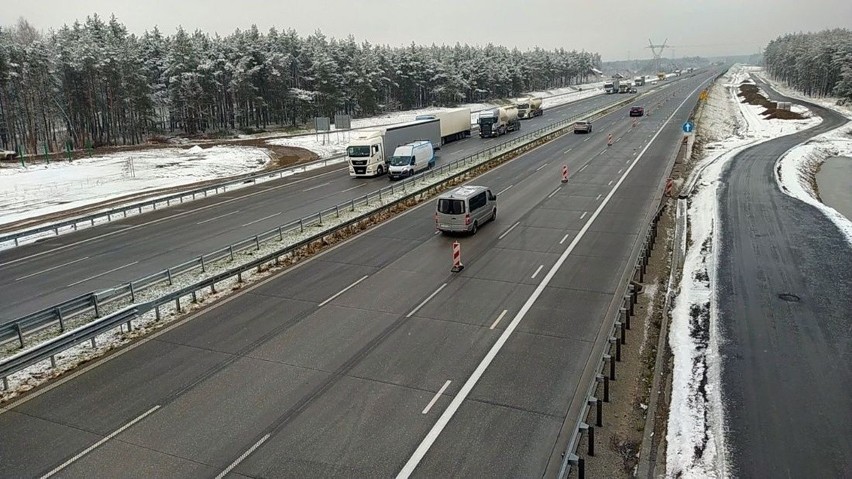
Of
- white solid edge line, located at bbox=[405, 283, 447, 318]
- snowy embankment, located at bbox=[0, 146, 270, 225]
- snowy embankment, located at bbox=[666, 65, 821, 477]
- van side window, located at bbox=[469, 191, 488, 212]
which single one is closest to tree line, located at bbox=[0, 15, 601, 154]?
snowy embankment, located at bbox=[0, 146, 270, 225]

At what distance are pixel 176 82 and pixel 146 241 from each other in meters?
62.6

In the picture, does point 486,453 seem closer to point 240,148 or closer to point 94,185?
point 94,185

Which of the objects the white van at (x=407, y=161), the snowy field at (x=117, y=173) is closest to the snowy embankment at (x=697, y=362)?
the white van at (x=407, y=161)

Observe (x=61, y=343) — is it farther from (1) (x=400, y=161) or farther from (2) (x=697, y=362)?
(1) (x=400, y=161)

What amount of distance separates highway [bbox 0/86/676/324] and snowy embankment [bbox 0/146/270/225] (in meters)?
9.83

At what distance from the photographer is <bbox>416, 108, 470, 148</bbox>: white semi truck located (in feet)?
213

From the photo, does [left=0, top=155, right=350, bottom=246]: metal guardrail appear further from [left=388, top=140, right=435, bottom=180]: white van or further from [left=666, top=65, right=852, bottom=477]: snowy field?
[left=666, top=65, right=852, bottom=477]: snowy field

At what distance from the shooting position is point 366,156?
44719mm

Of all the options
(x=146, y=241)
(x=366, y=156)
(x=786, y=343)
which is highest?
(x=366, y=156)

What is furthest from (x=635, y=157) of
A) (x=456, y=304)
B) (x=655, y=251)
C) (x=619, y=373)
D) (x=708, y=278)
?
(x=619, y=373)

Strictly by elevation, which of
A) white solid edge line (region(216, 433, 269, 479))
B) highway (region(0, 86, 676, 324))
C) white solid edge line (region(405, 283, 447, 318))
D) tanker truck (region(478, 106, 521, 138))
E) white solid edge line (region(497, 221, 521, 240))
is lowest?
white solid edge line (region(216, 433, 269, 479))

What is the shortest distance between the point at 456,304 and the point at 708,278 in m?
9.01

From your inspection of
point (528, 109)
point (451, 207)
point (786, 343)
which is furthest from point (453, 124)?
point (786, 343)

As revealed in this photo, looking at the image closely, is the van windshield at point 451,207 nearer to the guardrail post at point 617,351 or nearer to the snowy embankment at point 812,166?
the guardrail post at point 617,351
